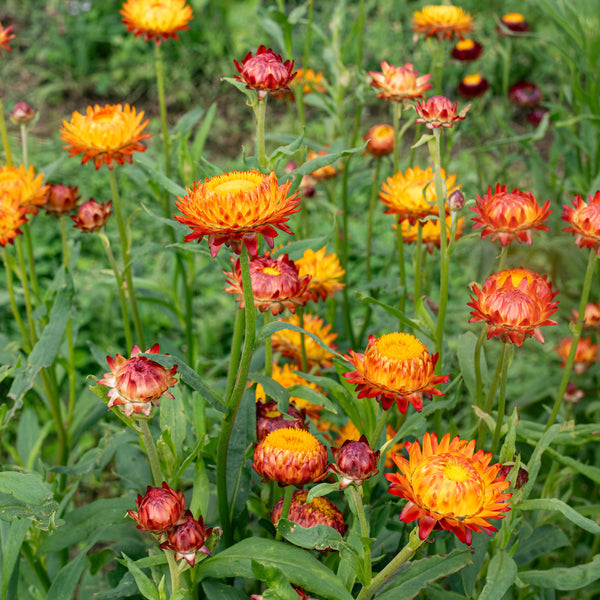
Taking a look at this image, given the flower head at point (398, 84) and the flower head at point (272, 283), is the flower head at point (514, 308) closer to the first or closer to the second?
the flower head at point (272, 283)

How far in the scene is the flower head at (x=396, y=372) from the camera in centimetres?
120

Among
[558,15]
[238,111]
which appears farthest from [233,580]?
[238,111]

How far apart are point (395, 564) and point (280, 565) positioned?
0.18 m

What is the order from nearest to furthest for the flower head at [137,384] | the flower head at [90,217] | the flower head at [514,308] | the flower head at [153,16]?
the flower head at [137,384], the flower head at [514,308], the flower head at [90,217], the flower head at [153,16]

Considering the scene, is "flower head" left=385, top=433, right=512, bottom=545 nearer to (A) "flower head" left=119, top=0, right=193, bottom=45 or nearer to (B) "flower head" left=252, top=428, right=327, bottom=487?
(B) "flower head" left=252, top=428, right=327, bottom=487

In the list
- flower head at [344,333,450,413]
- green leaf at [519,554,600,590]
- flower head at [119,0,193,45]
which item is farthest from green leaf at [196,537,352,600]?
flower head at [119,0,193,45]

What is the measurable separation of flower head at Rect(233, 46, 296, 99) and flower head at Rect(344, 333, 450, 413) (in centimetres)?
50

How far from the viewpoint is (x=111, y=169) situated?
67.9 inches

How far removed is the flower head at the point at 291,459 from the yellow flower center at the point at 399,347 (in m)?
0.19

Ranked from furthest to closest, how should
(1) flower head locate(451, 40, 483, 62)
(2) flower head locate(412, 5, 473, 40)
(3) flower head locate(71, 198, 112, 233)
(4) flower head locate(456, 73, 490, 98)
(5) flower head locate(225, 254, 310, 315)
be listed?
1. (4) flower head locate(456, 73, 490, 98)
2. (1) flower head locate(451, 40, 483, 62)
3. (2) flower head locate(412, 5, 473, 40)
4. (3) flower head locate(71, 198, 112, 233)
5. (5) flower head locate(225, 254, 310, 315)

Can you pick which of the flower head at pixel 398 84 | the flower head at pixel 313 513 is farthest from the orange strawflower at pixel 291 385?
the flower head at pixel 398 84

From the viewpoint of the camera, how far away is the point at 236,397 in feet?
4.17

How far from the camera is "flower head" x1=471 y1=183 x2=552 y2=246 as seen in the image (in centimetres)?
139

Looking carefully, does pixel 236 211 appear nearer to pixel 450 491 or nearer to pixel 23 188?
pixel 450 491
